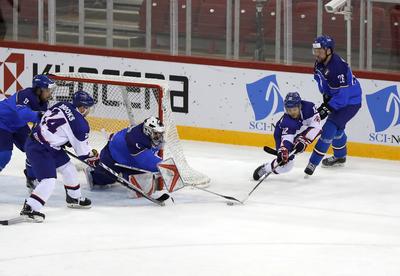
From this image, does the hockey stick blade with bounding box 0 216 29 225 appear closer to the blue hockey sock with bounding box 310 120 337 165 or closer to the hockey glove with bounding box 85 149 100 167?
the hockey glove with bounding box 85 149 100 167

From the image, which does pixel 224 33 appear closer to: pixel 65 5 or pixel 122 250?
pixel 65 5

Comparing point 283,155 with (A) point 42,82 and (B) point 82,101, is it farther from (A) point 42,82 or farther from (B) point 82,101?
(A) point 42,82

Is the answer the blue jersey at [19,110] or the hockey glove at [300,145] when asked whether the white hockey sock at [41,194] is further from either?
the hockey glove at [300,145]

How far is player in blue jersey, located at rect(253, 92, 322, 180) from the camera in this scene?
9398mm

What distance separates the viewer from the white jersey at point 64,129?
8359mm

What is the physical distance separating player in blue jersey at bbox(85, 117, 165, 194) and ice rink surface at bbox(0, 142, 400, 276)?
0.18m

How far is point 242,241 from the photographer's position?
7.89m

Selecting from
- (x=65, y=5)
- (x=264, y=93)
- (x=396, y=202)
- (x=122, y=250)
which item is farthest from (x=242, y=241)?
(x=65, y=5)

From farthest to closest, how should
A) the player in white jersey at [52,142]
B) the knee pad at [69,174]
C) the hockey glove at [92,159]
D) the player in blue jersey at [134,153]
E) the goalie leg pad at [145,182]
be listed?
the goalie leg pad at [145,182], the player in blue jersey at [134,153], the knee pad at [69,174], the hockey glove at [92,159], the player in white jersey at [52,142]

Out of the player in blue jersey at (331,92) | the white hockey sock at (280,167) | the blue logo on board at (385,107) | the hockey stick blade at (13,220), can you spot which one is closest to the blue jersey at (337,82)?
the player in blue jersey at (331,92)

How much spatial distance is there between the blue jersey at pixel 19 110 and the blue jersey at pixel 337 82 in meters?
2.15

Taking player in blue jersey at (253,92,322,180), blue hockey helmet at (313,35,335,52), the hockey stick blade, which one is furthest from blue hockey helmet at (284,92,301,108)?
the hockey stick blade

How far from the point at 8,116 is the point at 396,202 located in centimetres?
271

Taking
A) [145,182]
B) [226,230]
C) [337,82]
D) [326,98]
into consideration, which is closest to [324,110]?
[326,98]
